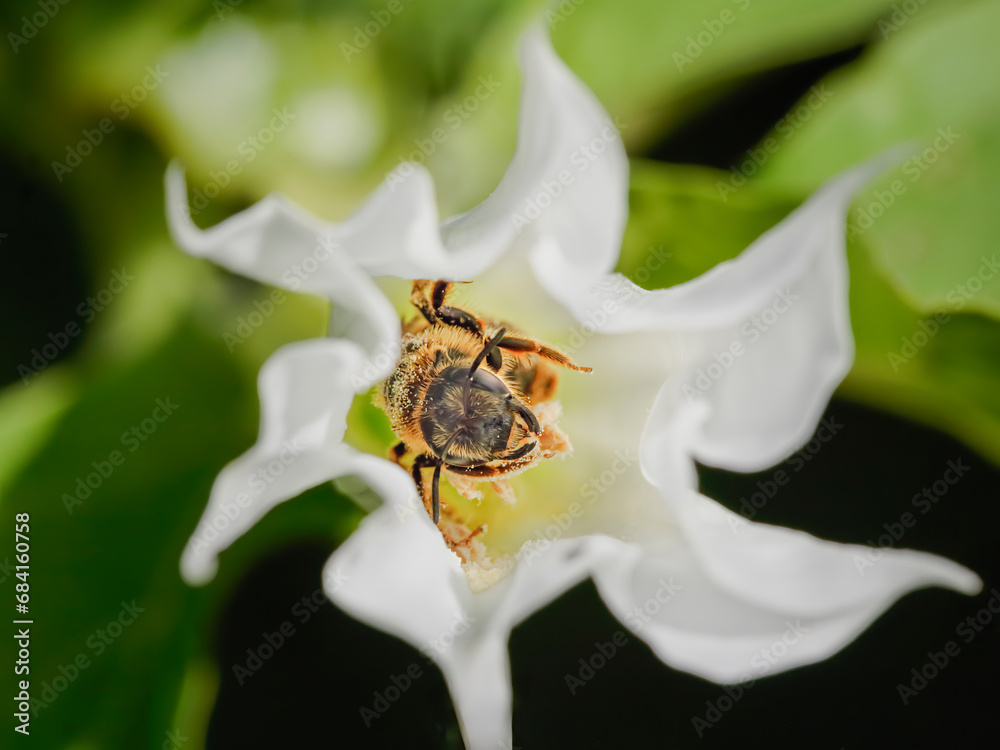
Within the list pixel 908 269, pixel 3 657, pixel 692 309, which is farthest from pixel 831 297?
pixel 3 657

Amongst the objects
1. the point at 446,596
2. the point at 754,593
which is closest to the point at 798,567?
the point at 754,593

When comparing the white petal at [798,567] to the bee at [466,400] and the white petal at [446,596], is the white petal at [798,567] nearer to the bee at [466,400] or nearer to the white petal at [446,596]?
the white petal at [446,596]

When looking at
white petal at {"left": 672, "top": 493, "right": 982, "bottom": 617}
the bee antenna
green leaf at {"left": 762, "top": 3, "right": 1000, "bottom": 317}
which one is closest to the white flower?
white petal at {"left": 672, "top": 493, "right": 982, "bottom": 617}

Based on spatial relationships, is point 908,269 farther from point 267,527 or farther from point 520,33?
point 267,527

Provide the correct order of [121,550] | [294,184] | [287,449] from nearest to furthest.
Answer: [287,449] < [121,550] < [294,184]

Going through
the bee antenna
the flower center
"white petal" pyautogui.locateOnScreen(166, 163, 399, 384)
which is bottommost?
the flower center

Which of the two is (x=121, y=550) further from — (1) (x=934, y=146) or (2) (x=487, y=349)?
(1) (x=934, y=146)

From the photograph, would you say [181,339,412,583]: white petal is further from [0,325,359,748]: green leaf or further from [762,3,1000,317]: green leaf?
[762,3,1000,317]: green leaf
